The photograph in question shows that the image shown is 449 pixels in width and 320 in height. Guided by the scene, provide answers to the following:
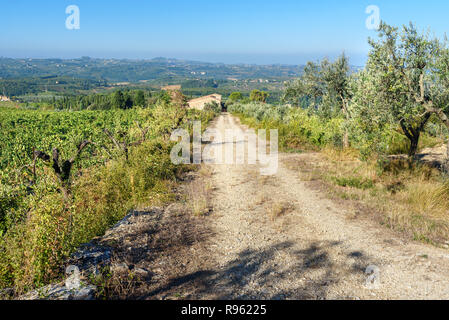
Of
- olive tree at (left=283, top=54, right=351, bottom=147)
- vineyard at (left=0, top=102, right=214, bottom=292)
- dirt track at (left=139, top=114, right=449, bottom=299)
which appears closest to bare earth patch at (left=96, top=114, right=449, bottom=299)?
dirt track at (left=139, top=114, right=449, bottom=299)

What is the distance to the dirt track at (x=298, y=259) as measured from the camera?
411 cm

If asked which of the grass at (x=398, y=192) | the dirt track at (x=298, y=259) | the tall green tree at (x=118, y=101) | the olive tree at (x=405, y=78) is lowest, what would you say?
the dirt track at (x=298, y=259)

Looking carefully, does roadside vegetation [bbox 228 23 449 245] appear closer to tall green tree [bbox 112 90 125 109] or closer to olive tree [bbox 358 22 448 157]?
olive tree [bbox 358 22 448 157]

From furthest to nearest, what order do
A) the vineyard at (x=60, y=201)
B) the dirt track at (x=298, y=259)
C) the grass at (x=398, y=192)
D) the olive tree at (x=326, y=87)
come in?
the olive tree at (x=326, y=87) < the grass at (x=398, y=192) < the dirt track at (x=298, y=259) < the vineyard at (x=60, y=201)

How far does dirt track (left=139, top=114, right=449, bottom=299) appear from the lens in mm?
4105

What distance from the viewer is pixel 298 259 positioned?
16.9 feet

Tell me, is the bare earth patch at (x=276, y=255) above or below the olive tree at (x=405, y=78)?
below

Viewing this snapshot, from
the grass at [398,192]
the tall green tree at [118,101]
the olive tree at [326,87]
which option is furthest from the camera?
the tall green tree at [118,101]

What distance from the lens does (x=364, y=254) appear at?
5.26m

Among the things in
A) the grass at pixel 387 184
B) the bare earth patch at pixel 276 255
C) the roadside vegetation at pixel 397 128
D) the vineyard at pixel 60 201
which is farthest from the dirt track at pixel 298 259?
the vineyard at pixel 60 201

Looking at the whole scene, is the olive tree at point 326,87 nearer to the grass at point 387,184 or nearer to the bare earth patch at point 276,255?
the grass at point 387,184

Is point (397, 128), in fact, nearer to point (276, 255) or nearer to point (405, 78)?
point (405, 78)

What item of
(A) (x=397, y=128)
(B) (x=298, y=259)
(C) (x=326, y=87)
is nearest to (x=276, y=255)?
(B) (x=298, y=259)
